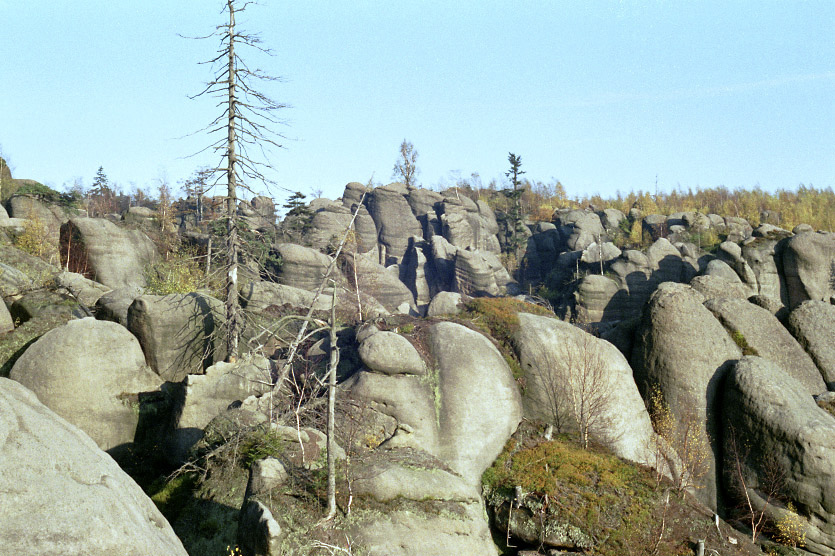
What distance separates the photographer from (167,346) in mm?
19500

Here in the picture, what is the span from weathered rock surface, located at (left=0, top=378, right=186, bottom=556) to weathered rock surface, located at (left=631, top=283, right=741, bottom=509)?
20.0 meters

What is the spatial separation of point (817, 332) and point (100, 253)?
35.5 meters

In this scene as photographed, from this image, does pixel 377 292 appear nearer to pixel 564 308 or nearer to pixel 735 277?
pixel 564 308

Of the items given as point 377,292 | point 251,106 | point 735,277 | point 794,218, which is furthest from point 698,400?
point 794,218

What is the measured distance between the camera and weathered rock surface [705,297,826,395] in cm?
2417

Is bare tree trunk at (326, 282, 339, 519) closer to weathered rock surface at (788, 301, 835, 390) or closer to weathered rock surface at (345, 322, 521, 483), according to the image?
weathered rock surface at (345, 322, 521, 483)

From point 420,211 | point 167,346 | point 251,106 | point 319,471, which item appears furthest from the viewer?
point 420,211

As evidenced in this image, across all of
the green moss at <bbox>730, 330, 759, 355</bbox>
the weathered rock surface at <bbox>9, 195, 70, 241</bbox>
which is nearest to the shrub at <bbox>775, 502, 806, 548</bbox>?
the green moss at <bbox>730, 330, 759, 355</bbox>

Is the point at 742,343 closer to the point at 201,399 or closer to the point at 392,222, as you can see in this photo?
the point at 201,399

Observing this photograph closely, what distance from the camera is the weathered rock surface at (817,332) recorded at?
2502cm

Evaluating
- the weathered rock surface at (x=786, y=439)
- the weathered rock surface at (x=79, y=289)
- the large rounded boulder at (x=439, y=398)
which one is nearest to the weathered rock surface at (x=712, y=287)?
the weathered rock surface at (x=786, y=439)

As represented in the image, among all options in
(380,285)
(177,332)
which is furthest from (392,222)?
(177,332)

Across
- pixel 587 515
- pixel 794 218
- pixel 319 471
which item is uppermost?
pixel 794 218

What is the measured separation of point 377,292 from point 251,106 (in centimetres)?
2933
